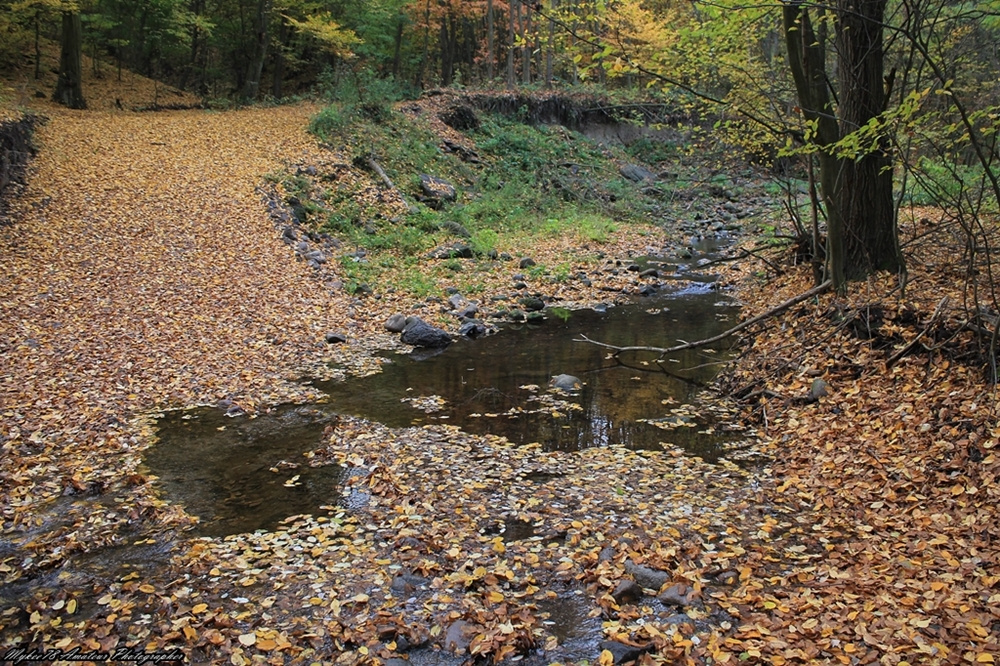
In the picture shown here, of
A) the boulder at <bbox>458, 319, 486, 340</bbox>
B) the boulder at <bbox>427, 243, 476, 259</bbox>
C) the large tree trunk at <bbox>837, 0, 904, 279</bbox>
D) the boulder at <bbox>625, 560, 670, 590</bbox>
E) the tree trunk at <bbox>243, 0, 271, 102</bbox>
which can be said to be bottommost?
the boulder at <bbox>625, 560, 670, 590</bbox>

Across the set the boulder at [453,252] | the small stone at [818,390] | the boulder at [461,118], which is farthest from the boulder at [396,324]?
the boulder at [461,118]

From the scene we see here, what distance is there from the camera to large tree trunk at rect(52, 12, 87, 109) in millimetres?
22578

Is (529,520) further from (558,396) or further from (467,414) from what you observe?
(558,396)

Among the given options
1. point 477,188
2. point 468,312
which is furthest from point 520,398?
point 477,188

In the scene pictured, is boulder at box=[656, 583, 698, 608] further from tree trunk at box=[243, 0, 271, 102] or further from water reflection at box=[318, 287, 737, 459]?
tree trunk at box=[243, 0, 271, 102]

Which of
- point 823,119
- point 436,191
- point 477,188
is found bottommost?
point 436,191

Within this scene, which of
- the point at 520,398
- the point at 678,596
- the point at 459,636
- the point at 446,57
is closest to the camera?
the point at 459,636

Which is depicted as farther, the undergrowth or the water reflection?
the undergrowth

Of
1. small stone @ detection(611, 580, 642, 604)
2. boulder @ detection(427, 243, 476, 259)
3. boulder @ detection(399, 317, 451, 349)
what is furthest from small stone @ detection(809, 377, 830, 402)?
boulder @ detection(427, 243, 476, 259)

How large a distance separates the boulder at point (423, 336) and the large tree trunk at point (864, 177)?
6735 mm

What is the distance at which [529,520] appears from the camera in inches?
232

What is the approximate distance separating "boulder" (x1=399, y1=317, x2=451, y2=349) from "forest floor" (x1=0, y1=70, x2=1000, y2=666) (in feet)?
3.86

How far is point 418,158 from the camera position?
75.4 ft

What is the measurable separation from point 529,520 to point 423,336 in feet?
21.8
